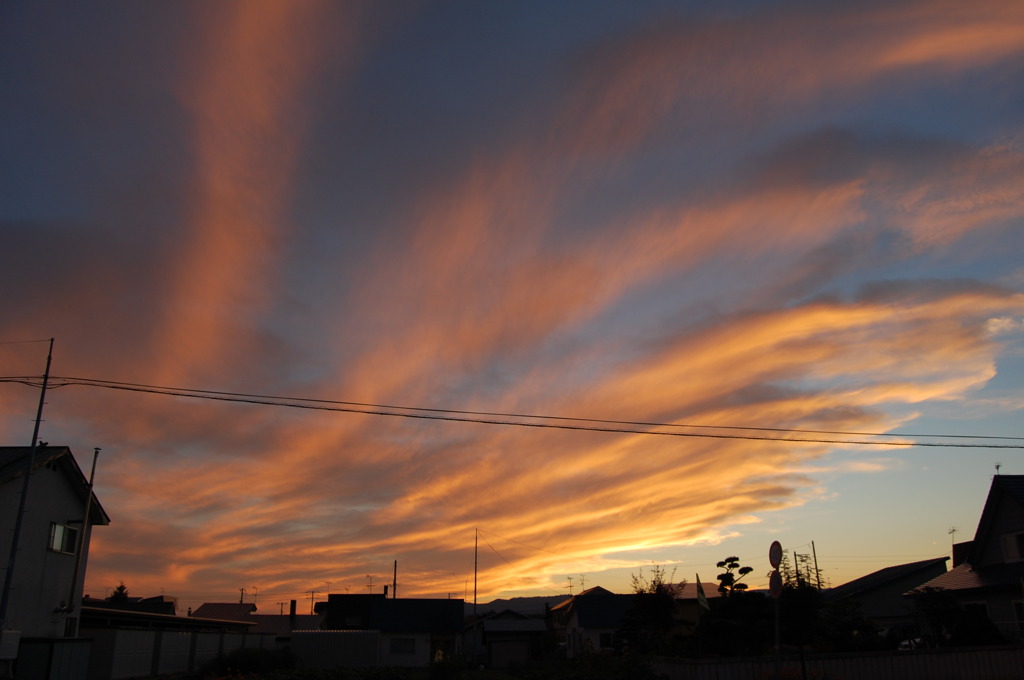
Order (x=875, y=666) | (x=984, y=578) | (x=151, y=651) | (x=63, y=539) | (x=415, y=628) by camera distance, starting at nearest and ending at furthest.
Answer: (x=875, y=666)
(x=63, y=539)
(x=984, y=578)
(x=151, y=651)
(x=415, y=628)

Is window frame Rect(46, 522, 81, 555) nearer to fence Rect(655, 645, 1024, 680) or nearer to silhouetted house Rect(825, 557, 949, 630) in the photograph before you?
fence Rect(655, 645, 1024, 680)

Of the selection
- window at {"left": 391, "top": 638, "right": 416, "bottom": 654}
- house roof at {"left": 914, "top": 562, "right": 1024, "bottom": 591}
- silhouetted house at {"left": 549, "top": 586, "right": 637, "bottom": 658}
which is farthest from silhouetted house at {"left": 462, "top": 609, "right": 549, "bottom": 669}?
house roof at {"left": 914, "top": 562, "right": 1024, "bottom": 591}

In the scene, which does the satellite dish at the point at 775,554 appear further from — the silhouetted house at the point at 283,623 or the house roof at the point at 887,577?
the silhouetted house at the point at 283,623

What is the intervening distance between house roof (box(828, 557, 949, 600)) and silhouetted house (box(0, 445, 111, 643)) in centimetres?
4212

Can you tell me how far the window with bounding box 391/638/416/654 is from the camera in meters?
66.1

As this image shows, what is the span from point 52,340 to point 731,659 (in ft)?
79.8

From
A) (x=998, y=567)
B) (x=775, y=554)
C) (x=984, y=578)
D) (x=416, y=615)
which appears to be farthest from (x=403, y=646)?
(x=775, y=554)

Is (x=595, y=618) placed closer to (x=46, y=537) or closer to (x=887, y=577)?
(x=887, y=577)

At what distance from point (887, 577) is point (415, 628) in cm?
3925

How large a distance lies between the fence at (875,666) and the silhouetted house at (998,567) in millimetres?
6597

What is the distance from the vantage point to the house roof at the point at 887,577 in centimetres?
4834

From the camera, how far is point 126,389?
23688 mm

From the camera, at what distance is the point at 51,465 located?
30.9m

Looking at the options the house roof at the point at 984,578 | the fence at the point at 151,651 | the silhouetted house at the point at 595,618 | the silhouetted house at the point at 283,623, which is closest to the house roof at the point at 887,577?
the house roof at the point at 984,578
